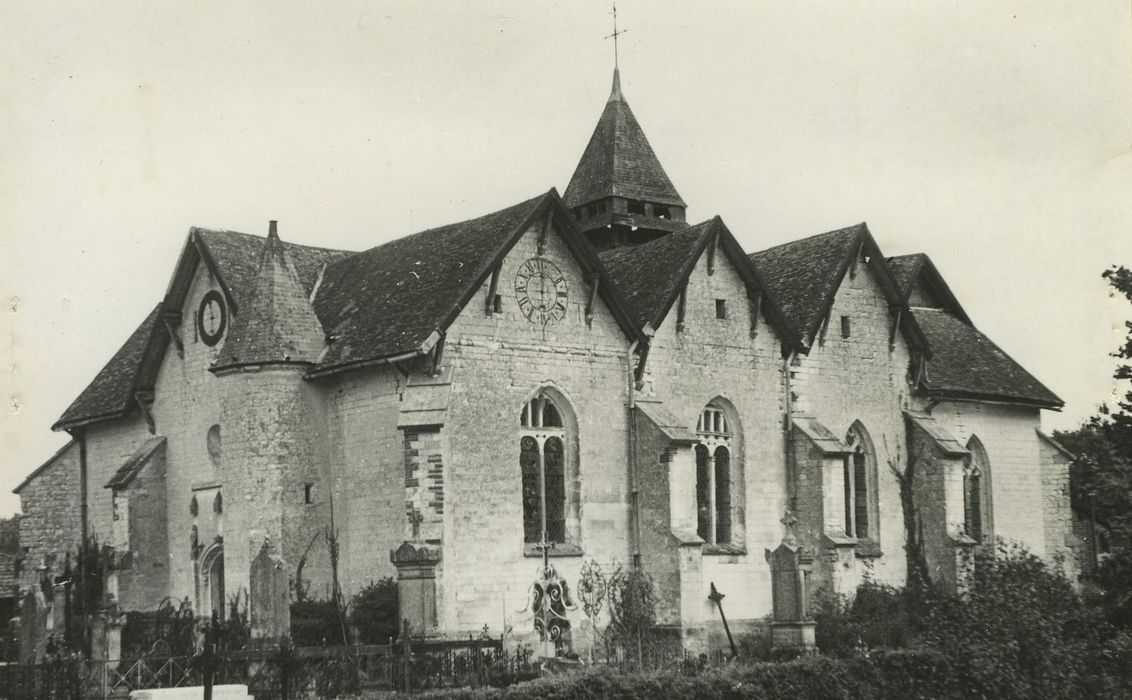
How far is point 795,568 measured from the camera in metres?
34.4

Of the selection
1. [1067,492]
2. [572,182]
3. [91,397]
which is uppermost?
[572,182]

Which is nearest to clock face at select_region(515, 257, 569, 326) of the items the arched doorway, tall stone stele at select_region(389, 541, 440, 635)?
tall stone stele at select_region(389, 541, 440, 635)

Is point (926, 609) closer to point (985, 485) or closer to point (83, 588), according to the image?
point (985, 485)

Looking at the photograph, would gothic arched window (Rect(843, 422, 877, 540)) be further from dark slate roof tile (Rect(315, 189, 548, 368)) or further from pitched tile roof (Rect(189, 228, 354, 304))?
pitched tile roof (Rect(189, 228, 354, 304))

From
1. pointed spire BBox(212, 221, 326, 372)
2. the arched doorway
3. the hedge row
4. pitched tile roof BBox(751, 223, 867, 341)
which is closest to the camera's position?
the hedge row

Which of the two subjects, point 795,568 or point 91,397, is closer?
point 795,568

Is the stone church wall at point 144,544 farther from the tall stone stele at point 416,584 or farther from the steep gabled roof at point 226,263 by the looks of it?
the tall stone stele at point 416,584

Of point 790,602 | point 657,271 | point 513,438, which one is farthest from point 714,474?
point 513,438

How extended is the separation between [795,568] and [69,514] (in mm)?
22254

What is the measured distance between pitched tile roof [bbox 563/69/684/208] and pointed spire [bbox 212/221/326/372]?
55.9ft

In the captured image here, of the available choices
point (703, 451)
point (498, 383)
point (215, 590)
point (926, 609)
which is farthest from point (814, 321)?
point (215, 590)

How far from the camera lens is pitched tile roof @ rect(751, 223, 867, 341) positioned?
136 feet

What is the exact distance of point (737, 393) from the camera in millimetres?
39188

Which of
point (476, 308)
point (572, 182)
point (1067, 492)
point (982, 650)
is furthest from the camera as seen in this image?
point (572, 182)
